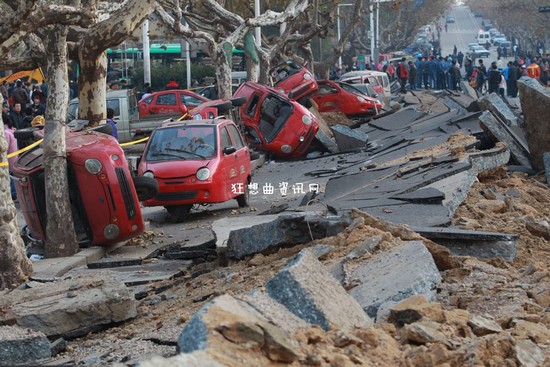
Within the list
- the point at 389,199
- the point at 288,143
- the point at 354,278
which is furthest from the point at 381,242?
the point at 288,143

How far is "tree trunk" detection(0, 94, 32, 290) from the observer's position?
12.4 m

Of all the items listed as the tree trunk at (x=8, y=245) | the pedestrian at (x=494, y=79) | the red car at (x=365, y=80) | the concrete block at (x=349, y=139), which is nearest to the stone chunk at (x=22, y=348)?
the tree trunk at (x=8, y=245)

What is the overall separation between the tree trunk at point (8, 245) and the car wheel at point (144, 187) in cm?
348

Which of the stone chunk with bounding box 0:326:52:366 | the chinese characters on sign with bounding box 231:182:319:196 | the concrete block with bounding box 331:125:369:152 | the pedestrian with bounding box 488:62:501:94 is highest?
the stone chunk with bounding box 0:326:52:366

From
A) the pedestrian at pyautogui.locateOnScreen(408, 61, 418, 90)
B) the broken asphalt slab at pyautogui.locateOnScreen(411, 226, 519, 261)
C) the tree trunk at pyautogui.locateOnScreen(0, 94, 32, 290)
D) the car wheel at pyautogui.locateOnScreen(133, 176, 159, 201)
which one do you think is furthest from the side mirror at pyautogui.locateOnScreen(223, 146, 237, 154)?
the pedestrian at pyautogui.locateOnScreen(408, 61, 418, 90)

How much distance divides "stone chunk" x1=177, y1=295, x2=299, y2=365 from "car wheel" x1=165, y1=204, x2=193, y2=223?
12774mm

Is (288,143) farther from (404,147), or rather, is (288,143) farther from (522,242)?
(522,242)

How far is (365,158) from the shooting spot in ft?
79.6

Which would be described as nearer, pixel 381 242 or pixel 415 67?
pixel 381 242

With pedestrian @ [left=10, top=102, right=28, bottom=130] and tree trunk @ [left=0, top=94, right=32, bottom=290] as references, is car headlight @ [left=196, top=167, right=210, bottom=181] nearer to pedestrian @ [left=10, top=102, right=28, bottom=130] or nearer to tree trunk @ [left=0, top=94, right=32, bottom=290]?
tree trunk @ [left=0, top=94, right=32, bottom=290]

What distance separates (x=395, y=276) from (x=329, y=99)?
2689 cm

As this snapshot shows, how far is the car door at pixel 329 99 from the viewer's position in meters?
34.9

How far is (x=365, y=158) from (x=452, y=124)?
6.50 ft

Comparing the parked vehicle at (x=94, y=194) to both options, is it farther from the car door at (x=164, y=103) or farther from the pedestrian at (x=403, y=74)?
the pedestrian at (x=403, y=74)
